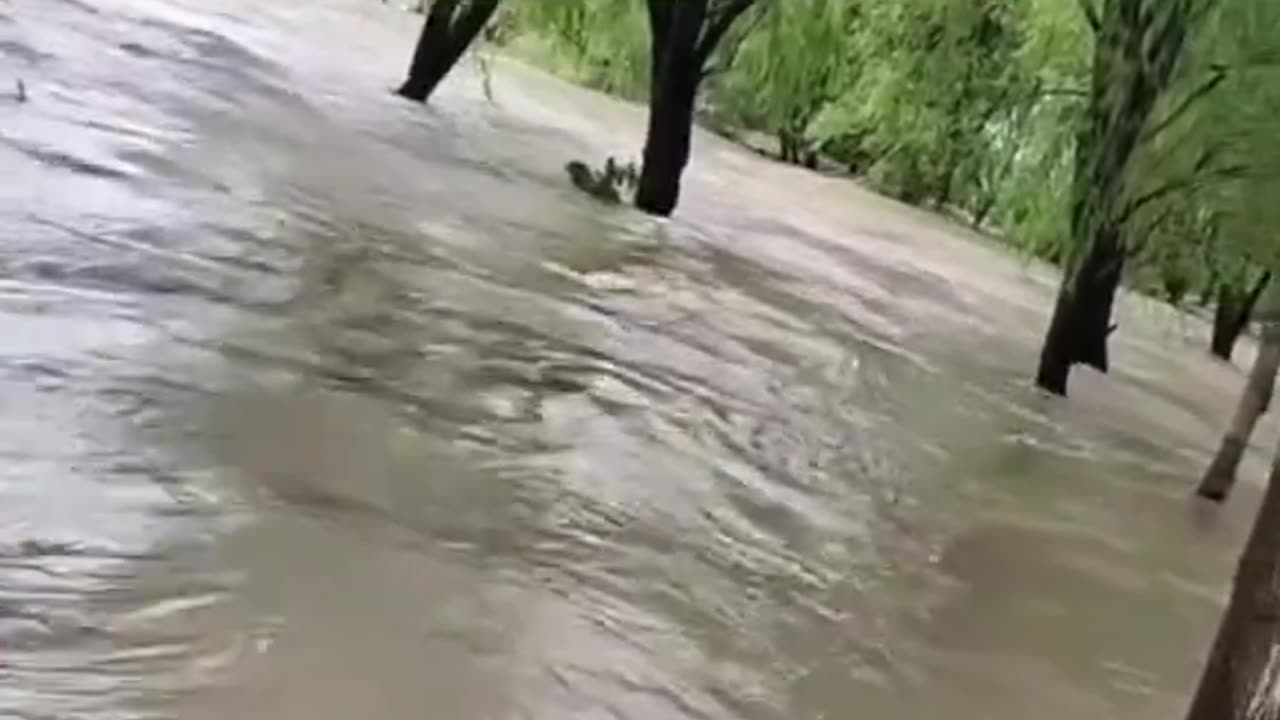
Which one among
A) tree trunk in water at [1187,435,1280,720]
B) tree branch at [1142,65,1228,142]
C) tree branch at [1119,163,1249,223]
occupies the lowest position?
tree trunk in water at [1187,435,1280,720]

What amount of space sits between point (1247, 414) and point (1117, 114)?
1.87m

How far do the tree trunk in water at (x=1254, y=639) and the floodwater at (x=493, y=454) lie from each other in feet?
5.75

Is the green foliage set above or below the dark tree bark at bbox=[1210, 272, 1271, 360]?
above

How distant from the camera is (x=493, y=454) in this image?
348 inches

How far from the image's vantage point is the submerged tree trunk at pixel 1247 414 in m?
11.4

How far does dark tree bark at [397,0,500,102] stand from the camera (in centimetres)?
1797

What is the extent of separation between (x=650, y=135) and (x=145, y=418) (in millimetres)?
9260

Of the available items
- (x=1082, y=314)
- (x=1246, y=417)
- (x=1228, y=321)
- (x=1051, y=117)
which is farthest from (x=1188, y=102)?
(x=1228, y=321)

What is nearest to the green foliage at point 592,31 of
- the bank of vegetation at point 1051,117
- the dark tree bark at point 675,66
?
the bank of vegetation at point 1051,117

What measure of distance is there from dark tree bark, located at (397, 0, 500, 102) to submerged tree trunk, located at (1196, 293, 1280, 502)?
7.24 meters

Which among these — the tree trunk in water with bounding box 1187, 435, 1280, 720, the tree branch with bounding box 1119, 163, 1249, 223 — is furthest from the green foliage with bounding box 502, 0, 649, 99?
the tree trunk in water with bounding box 1187, 435, 1280, 720

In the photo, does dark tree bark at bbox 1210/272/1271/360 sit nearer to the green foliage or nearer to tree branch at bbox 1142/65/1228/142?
the green foliage

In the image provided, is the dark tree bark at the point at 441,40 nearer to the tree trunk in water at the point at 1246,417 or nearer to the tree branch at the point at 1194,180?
the tree branch at the point at 1194,180

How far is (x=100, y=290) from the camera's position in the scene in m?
9.80
